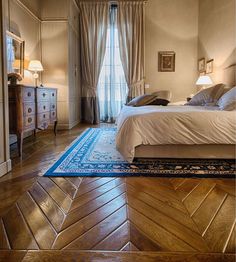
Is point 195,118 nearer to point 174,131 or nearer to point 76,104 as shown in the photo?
point 174,131

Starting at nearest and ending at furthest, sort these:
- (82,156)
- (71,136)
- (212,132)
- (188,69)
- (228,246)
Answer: (228,246)
(212,132)
(82,156)
(71,136)
(188,69)

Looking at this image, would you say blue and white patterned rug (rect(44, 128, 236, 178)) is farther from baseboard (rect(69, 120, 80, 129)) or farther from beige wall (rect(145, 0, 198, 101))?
beige wall (rect(145, 0, 198, 101))

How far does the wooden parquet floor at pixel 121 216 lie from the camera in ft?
4.28

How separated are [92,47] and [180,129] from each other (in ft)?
16.1

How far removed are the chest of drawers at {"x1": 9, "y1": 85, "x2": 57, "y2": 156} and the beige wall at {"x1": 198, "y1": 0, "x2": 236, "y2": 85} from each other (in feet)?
11.1

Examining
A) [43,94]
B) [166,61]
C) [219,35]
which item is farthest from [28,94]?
[166,61]

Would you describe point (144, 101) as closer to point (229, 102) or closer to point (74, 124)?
point (229, 102)

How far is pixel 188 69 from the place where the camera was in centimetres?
714

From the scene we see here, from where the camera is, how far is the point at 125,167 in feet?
8.91

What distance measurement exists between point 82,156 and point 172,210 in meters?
1.68

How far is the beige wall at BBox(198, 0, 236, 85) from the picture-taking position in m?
4.95

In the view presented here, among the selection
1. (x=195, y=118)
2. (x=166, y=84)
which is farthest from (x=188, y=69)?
(x=195, y=118)

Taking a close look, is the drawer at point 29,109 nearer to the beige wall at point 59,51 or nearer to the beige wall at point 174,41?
the beige wall at point 59,51

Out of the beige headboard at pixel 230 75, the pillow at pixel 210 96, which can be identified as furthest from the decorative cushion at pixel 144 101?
the beige headboard at pixel 230 75
